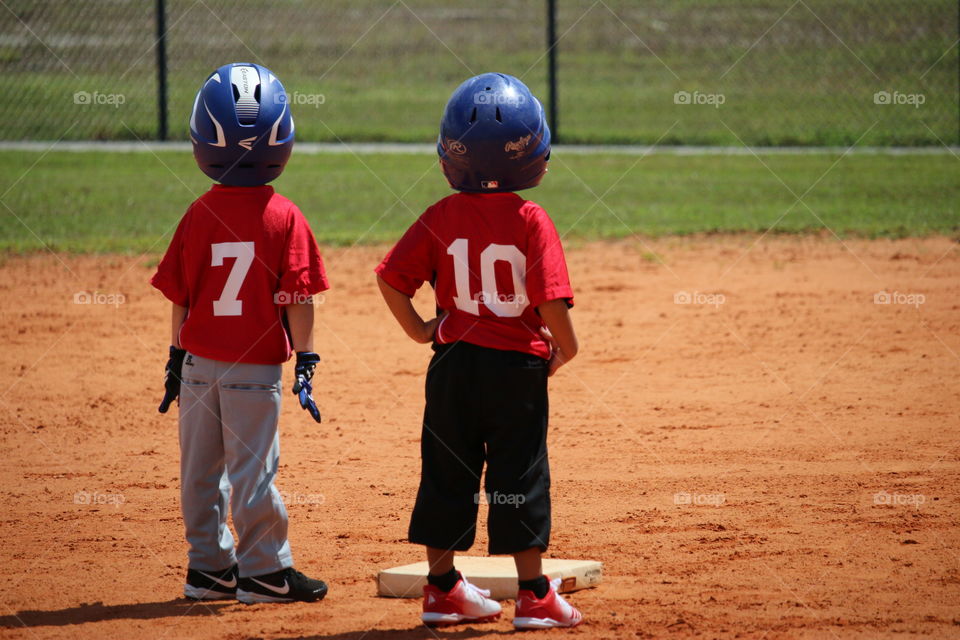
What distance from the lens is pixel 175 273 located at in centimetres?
383

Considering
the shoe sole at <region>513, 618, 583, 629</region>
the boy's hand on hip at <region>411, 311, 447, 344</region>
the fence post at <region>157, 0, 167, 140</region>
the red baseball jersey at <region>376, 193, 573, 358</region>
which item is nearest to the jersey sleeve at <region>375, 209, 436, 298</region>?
the red baseball jersey at <region>376, 193, 573, 358</region>

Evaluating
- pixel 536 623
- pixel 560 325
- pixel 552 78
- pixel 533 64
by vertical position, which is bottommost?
pixel 536 623

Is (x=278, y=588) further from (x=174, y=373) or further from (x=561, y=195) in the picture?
(x=561, y=195)

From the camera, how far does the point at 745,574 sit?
4016 millimetres

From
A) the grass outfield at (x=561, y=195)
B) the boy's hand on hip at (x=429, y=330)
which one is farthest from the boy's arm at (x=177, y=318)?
the grass outfield at (x=561, y=195)

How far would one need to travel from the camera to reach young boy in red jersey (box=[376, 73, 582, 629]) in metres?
3.46

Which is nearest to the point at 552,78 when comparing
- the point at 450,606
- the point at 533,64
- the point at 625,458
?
the point at 533,64

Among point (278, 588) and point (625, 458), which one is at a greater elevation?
point (625, 458)

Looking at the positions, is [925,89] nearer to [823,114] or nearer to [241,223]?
[823,114]

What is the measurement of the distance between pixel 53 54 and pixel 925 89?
14.9 m

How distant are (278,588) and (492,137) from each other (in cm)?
168

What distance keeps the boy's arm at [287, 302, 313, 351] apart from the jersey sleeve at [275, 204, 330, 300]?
42mm

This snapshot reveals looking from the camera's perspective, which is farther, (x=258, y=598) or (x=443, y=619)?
(x=258, y=598)

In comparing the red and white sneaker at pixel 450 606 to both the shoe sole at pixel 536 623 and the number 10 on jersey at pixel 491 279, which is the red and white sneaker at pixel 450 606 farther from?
the number 10 on jersey at pixel 491 279
